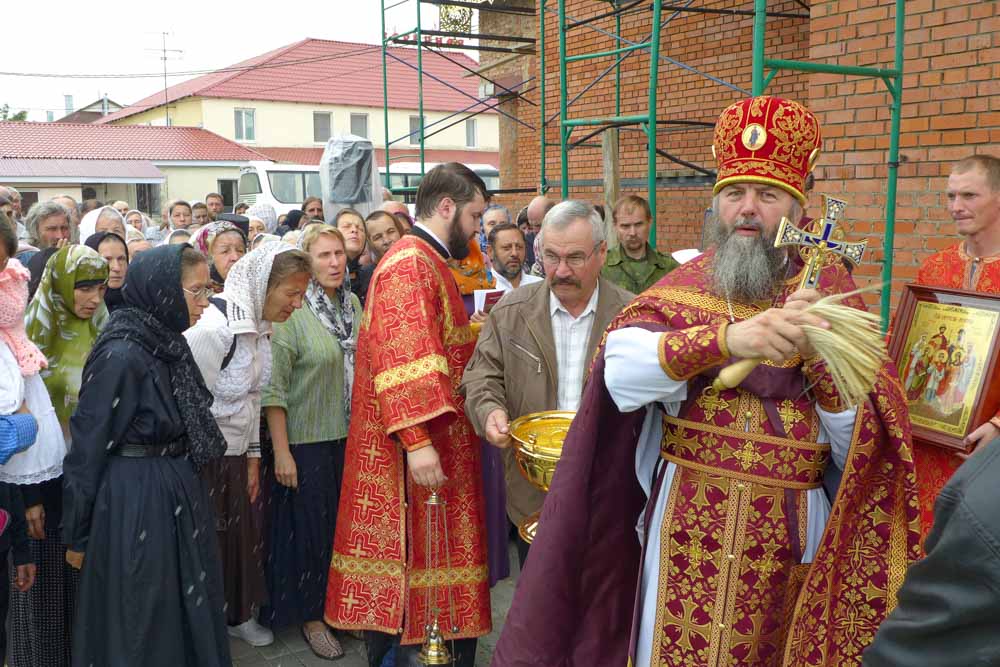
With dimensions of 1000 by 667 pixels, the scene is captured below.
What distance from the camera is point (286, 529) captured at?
16.0 ft

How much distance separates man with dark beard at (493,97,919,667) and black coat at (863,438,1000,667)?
1.23 m

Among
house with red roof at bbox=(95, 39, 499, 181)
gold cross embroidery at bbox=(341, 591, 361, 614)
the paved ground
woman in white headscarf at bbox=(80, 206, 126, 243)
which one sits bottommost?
the paved ground

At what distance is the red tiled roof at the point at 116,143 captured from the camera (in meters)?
36.5

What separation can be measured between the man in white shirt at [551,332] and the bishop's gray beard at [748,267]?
1.03 metres

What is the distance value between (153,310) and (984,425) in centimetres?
299

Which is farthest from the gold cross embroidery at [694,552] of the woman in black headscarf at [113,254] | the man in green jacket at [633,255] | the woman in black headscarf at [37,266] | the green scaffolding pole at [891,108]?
the woman in black headscarf at [113,254]

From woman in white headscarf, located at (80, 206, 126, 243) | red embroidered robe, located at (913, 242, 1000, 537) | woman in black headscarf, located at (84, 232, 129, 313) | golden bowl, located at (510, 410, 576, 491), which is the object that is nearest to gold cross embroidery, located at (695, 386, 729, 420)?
golden bowl, located at (510, 410, 576, 491)

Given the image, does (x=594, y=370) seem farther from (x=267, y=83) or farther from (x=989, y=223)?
(x=267, y=83)

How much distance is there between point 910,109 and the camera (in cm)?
569

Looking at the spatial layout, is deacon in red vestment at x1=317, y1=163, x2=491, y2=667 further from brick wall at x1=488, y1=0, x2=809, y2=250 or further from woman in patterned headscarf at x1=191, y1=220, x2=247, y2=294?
brick wall at x1=488, y1=0, x2=809, y2=250

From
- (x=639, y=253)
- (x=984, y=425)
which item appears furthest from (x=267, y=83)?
(x=984, y=425)

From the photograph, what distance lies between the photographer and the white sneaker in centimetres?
484

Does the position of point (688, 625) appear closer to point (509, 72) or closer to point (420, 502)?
point (420, 502)

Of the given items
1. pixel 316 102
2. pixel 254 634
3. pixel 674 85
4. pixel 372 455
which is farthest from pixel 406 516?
pixel 316 102
